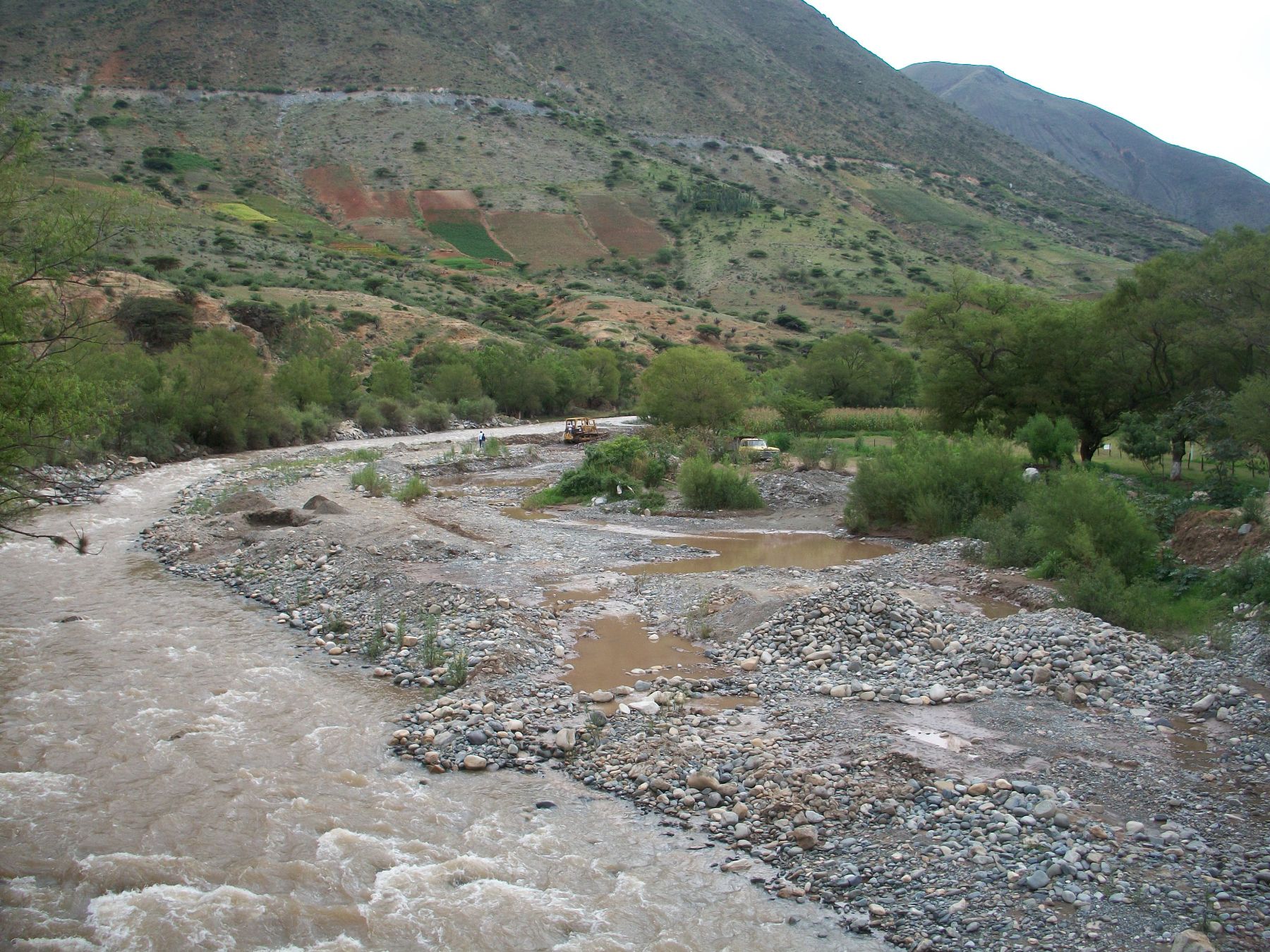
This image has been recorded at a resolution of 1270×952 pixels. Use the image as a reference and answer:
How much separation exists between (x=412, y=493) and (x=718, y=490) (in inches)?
399

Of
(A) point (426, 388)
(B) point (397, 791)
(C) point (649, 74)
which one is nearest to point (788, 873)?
(B) point (397, 791)

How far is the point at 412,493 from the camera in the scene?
2908cm

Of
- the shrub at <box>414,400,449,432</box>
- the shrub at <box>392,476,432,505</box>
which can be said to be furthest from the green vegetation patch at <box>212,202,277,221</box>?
the shrub at <box>392,476,432,505</box>

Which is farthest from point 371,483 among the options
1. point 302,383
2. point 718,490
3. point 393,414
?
point 393,414

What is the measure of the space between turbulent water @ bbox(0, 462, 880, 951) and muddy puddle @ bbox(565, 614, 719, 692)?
2.76 meters

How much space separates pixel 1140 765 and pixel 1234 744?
145 cm

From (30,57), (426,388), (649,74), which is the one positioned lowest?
(426,388)

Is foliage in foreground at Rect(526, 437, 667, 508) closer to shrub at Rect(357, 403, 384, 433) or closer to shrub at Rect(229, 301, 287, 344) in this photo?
shrub at Rect(357, 403, 384, 433)

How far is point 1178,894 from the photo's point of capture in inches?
278

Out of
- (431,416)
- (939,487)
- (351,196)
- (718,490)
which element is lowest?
(431,416)

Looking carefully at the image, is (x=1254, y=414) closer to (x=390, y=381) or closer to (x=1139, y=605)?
(x=1139, y=605)

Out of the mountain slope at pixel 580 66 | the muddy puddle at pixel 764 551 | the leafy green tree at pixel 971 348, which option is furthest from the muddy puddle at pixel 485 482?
the mountain slope at pixel 580 66

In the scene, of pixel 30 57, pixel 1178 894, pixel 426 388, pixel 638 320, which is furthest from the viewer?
pixel 30 57

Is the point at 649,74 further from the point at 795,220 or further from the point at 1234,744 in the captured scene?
the point at 1234,744
